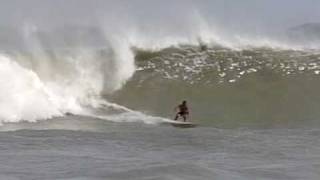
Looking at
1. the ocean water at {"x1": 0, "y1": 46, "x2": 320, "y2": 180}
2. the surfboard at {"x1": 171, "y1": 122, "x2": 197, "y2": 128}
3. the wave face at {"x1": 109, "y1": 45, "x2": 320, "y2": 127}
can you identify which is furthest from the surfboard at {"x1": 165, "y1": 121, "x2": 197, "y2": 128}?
the wave face at {"x1": 109, "y1": 45, "x2": 320, "y2": 127}

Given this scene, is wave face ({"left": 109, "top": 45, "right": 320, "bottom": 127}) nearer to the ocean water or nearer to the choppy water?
the ocean water

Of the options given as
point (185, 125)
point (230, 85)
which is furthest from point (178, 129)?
point (230, 85)

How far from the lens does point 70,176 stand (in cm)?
1082

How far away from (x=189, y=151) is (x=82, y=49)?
1382cm

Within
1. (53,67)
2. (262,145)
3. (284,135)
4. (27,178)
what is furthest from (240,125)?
(27,178)

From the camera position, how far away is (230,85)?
24422mm

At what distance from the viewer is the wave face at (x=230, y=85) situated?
70.9ft

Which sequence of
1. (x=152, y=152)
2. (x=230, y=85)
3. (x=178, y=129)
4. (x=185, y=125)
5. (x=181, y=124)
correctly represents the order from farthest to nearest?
(x=230, y=85) < (x=181, y=124) < (x=185, y=125) < (x=178, y=129) < (x=152, y=152)

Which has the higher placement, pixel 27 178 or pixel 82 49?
pixel 82 49

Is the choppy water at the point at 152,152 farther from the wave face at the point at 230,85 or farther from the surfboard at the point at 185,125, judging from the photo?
the wave face at the point at 230,85

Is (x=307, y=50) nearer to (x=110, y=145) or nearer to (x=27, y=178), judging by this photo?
(x=110, y=145)

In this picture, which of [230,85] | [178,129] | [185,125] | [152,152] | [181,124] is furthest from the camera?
[230,85]

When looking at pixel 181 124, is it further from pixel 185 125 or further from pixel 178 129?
pixel 178 129

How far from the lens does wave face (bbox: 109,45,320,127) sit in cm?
2162
